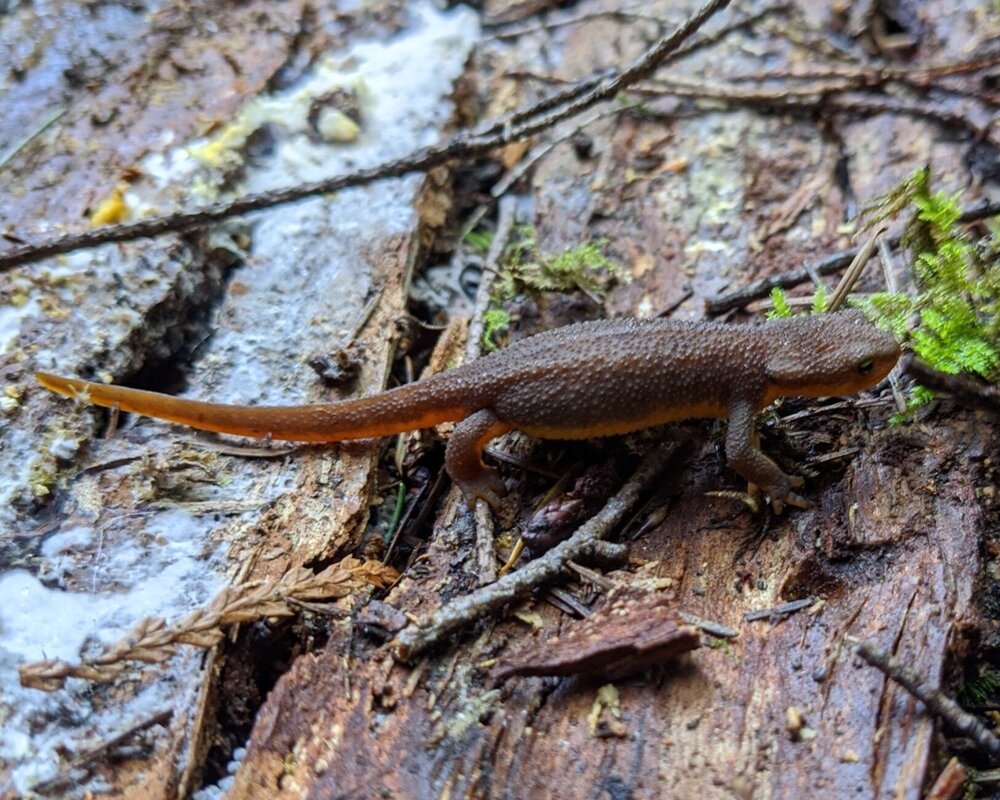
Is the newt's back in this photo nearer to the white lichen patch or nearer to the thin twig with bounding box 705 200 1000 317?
the thin twig with bounding box 705 200 1000 317

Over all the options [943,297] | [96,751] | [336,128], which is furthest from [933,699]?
[336,128]

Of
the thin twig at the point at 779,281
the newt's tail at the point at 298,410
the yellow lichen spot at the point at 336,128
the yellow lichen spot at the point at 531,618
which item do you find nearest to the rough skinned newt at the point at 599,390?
the newt's tail at the point at 298,410

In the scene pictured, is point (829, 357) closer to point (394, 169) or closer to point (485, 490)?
point (485, 490)

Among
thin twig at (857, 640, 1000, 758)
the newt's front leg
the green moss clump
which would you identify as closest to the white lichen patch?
the newt's front leg

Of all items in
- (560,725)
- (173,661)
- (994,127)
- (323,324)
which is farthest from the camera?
(994,127)

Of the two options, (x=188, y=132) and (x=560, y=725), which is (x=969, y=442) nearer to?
(x=560, y=725)

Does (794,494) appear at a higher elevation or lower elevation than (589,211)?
lower

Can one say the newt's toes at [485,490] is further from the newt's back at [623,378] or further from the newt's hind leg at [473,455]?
the newt's back at [623,378]

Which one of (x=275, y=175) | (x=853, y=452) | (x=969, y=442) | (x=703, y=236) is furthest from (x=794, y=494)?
(x=275, y=175)
